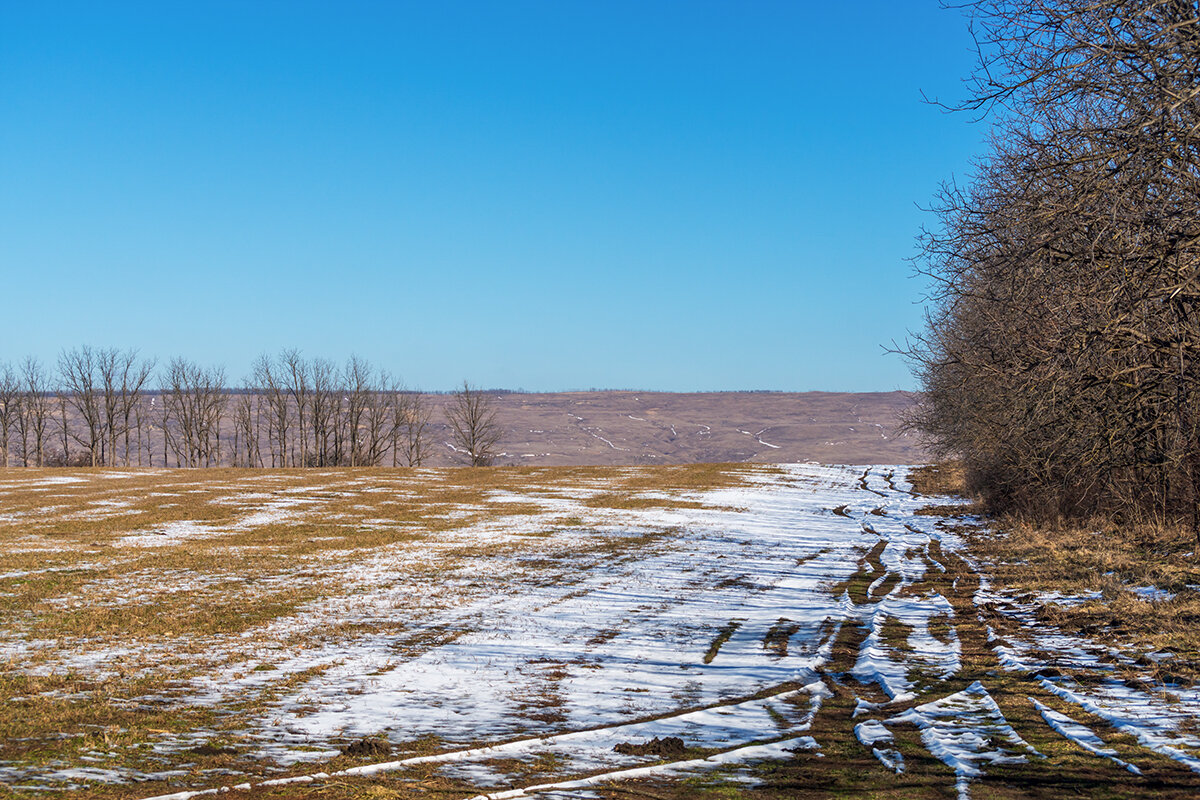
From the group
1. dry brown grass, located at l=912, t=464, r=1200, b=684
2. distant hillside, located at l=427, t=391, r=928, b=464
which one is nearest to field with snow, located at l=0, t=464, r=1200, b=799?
dry brown grass, located at l=912, t=464, r=1200, b=684

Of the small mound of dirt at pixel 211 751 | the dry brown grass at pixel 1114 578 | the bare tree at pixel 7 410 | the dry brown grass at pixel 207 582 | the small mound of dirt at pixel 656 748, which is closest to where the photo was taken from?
the small mound of dirt at pixel 211 751

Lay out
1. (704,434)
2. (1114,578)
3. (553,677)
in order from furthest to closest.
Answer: (704,434) → (1114,578) → (553,677)

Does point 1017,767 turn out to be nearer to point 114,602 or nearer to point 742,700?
point 742,700

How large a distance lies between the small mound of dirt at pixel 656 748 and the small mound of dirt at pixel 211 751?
3.11 meters

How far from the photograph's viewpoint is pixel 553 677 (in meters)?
9.52

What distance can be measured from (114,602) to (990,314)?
16.7 metres

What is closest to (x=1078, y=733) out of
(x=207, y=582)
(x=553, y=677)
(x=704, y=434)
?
(x=553, y=677)

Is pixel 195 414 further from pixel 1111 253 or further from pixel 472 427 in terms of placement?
pixel 1111 253

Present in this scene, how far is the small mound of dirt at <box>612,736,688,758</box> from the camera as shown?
671cm

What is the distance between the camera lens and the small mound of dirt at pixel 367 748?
6.60m

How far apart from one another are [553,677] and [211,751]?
392 centimetres

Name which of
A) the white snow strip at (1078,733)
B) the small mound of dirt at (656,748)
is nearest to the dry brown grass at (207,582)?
the small mound of dirt at (656,748)

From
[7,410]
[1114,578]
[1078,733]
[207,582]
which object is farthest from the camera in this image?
[7,410]

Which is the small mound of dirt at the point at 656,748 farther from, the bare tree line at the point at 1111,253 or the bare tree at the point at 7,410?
the bare tree at the point at 7,410
